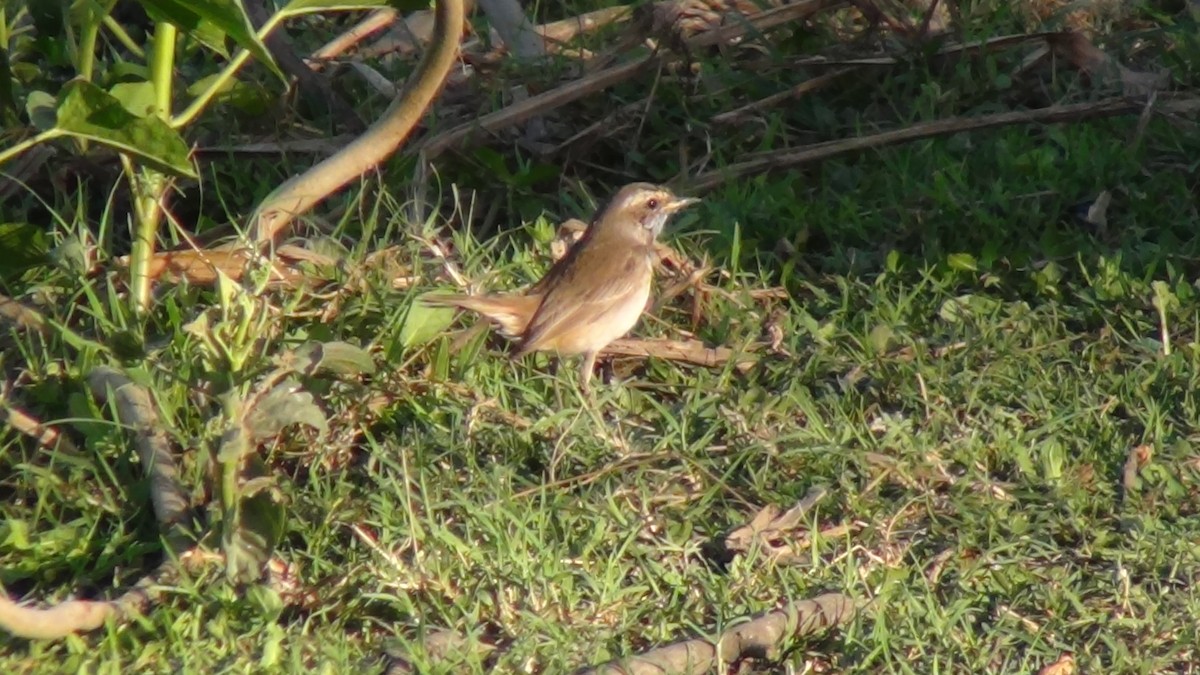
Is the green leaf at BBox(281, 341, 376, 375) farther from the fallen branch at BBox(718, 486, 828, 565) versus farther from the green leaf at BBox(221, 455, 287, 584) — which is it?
the fallen branch at BBox(718, 486, 828, 565)

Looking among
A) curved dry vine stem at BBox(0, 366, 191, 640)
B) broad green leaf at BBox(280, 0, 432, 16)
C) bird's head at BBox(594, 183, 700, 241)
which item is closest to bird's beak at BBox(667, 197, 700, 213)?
bird's head at BBox(594, 183, 700, 241)

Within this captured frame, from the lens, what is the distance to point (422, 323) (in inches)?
231

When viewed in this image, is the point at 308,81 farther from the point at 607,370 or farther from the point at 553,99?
the point at 607,370

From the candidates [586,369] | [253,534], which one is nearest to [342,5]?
[586,369]

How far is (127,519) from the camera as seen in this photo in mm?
5324

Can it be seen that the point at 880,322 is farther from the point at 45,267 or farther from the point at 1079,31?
the point at 45,267

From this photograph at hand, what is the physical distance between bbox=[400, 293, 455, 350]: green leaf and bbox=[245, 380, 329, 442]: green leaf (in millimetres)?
845

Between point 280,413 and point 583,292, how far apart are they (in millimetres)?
1679

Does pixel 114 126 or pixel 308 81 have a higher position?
pixel 114 126

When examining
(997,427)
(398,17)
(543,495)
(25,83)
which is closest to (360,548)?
(543,495)

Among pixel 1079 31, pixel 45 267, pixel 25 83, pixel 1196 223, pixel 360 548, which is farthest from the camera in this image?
pixel 1079 31

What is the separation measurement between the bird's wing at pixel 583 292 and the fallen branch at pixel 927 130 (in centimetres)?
93

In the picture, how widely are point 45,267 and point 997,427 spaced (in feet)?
10.4

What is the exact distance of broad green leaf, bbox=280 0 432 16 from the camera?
5691 millimetres
